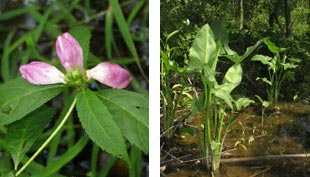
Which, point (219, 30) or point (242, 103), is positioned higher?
point (219, 30)

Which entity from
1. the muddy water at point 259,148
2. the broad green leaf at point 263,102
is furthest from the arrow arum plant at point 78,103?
the broad green leaf at point 263,102

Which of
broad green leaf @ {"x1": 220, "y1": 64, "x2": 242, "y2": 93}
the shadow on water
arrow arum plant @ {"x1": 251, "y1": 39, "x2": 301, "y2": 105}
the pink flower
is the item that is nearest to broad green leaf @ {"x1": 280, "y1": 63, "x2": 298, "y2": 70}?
arrow arum plant @ {"x1": 251, "y1": 39, "x2": 301, "y2": 105}

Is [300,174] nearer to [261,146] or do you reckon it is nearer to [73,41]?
[261,146]

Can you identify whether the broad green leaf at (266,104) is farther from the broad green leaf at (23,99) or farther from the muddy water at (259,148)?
the broad green leaf at (23,99)

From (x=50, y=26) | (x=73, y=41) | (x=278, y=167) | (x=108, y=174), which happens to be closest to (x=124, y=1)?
(x=50, y=26)

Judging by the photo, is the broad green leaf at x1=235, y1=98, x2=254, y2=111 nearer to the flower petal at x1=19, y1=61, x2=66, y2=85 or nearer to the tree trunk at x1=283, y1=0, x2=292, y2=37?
the tree trunk at x1=283, y1=0, x2=292, y2=37

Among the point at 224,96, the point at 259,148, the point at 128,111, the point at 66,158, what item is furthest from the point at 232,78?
the point at 66,158

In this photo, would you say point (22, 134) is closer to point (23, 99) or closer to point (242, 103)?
point (23, 99)
